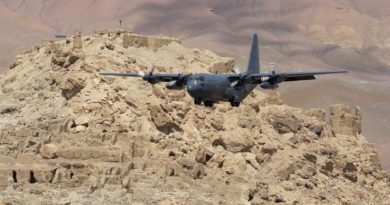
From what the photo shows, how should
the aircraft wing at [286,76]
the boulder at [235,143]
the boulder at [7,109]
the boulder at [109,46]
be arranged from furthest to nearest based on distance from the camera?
the boulder at [109,46]
the boulder at [7,109]
the boulder at [235,143]
the aircraft wing at [286,76]

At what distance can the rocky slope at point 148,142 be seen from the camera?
87.4m

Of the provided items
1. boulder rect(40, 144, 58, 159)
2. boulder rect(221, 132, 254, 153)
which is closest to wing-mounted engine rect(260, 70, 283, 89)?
boulder rect(221, 132, 254, 153)

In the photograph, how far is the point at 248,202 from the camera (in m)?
91.1

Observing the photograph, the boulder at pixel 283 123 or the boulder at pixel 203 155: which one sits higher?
the boulder at pixel 283 123

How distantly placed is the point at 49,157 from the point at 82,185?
4353 mm

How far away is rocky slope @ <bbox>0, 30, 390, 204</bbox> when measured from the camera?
87.4 metres

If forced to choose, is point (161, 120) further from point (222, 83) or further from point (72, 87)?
point (222, 83)

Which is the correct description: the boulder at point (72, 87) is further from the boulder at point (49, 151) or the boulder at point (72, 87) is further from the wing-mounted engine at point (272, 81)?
the wing-mounted engine at point (272, 81)

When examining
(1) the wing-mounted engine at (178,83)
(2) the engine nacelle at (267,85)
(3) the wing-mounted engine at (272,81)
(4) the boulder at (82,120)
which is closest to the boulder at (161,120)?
(4) the boulder at (82,120)

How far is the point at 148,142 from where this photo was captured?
309 ft

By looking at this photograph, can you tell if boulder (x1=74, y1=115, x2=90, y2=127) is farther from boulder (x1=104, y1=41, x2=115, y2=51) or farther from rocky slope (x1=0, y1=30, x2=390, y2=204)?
boulder (x1=104, y1=41, x2=115, y2=51)

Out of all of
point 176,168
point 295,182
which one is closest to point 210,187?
point 176,168

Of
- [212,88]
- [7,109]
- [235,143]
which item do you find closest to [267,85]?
[212,88]

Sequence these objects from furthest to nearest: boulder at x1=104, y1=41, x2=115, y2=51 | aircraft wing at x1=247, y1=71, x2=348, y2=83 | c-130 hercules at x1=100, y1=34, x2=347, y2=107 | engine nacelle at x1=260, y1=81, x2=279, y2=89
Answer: boulder at x1=104, y1=41, x2=115, y2=51, engine nacelle at x1=260, y1=81, x2=279, y2=89, c-130 hercules at x1=100, y1=34, x2=347, y2=107, aircraft wing at x1=247, y1=71, x2=348, y2=83
